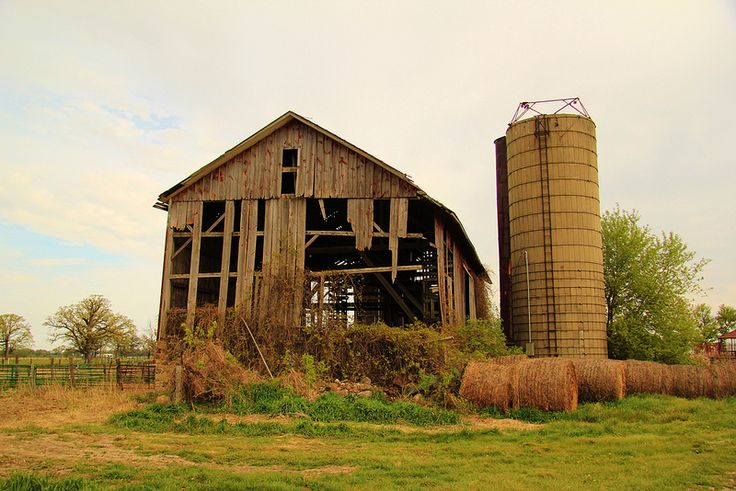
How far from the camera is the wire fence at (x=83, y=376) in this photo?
21.5 m

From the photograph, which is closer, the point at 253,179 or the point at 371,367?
the point at 371,367

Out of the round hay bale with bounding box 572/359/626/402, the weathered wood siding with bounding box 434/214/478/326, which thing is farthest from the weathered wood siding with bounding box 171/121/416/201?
the round hay bale with bounding box 572/359/626/402

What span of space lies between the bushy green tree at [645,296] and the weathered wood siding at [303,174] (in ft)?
45.0

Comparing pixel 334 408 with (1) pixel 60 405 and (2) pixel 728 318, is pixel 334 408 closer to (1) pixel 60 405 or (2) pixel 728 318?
(1) pixel 60 405

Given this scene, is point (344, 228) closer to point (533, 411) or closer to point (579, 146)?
point (579, 146)

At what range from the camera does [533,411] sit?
14.4 metres

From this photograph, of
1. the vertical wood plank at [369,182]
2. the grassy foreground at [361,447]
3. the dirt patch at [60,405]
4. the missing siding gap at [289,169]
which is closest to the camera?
the grassy foreground at [361,447]

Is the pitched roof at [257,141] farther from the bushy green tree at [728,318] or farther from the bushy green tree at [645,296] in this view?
the bushy green tree at [728,318]

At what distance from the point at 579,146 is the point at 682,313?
9892 mm

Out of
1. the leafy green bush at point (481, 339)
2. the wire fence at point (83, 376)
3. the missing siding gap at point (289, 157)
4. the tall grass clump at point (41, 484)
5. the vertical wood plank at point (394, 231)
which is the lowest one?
the tall grass clump at point (41, 484)

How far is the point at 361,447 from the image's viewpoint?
11.3m

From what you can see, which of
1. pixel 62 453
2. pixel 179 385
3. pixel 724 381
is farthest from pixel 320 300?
pixel 724 381

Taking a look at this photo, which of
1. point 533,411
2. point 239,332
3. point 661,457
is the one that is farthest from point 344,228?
point 661,457

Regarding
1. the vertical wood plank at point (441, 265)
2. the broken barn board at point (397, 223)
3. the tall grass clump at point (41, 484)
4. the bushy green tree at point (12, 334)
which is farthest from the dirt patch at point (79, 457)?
the bushy green tree at point (12, 334)
